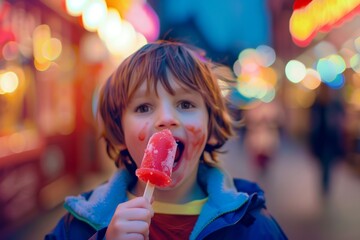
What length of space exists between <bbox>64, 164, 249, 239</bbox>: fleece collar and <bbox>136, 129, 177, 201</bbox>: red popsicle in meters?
0.27

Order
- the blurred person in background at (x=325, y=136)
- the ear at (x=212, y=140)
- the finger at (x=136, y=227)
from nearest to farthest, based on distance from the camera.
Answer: the finger at (x=136, y=227)
the ear at (x=212, y=140)
the blurred person in background at (x=325, y=136)

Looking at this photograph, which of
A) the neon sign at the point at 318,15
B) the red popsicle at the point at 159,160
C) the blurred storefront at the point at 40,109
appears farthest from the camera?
the neon sign at the point at 318,15

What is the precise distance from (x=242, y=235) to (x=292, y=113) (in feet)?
69.5

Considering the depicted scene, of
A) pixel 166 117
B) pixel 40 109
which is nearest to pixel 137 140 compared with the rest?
pixel 166 117

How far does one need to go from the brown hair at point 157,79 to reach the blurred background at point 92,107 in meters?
1.78

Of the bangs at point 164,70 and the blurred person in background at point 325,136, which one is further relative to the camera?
the blurred person in background at point 325,136

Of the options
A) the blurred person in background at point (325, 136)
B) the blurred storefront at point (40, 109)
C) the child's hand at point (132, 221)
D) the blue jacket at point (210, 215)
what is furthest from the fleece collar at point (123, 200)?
the blurred person in background at point (325, 136)

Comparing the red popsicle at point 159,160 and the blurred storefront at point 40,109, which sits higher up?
the red popsicle at point 159,160

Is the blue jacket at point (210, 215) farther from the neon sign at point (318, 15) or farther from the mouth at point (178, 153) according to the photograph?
the neon sign at point (318, 15)

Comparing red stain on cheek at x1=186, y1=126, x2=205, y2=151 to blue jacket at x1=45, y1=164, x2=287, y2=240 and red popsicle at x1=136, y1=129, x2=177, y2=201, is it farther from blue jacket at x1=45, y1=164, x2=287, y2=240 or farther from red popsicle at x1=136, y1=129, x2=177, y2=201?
blue jacket at x1=45, y1=164, x2=287, y2=240

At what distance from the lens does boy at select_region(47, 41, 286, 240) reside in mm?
1501

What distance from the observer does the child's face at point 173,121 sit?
1.46 meters

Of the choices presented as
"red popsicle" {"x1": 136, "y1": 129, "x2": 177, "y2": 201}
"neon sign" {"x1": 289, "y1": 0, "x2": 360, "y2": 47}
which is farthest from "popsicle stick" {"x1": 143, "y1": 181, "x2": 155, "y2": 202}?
"neon sign" {"x1": 289, "y1": 0, "x2": 360, "y2": 47}

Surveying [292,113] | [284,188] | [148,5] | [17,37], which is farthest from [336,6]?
[292,113]
